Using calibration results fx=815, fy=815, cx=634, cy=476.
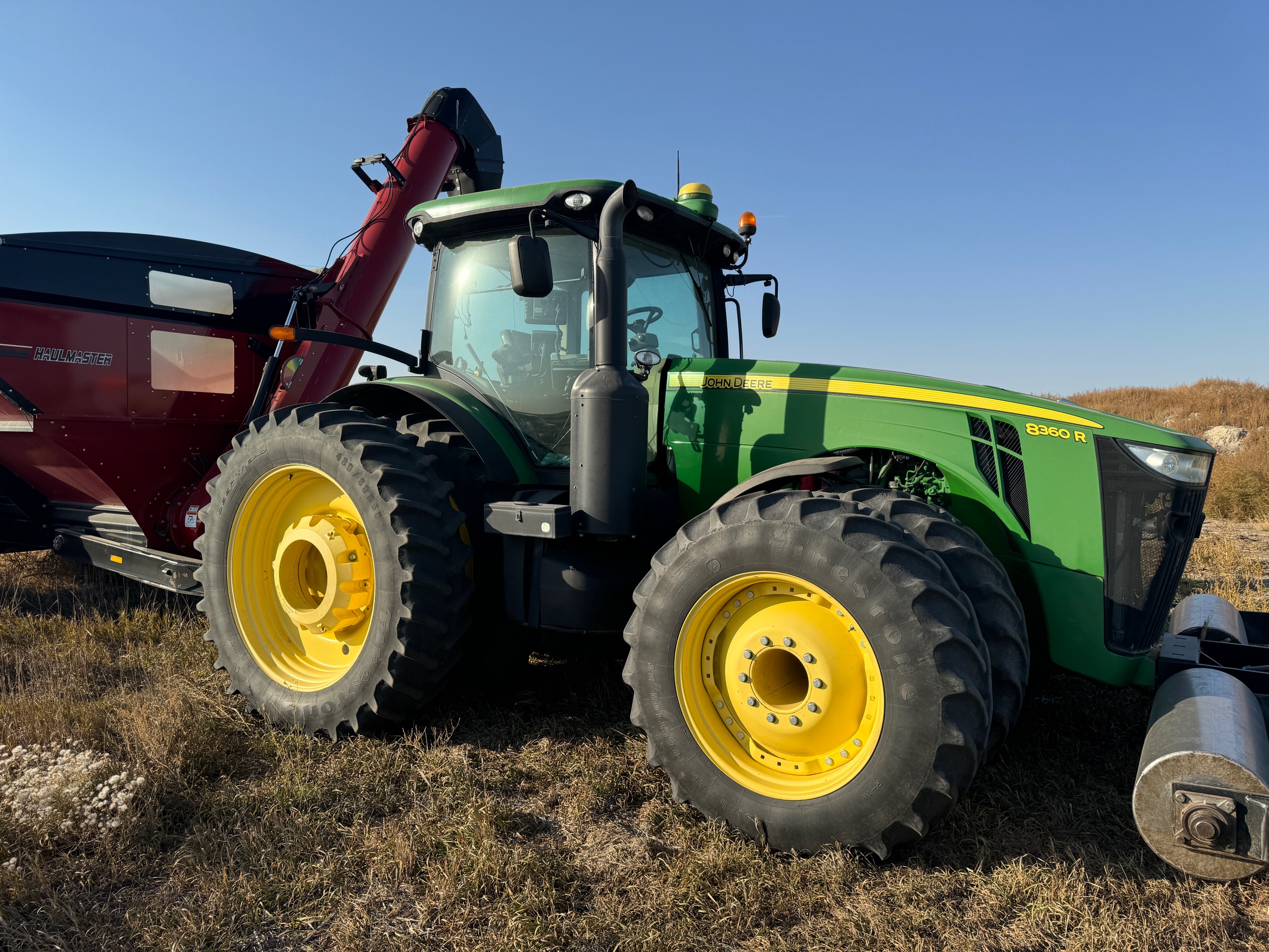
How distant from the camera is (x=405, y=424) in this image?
13.0ft

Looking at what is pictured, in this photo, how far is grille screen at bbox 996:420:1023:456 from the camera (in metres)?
3.09

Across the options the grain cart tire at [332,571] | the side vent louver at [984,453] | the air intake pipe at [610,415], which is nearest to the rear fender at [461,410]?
the grain cart tire at [332,571]

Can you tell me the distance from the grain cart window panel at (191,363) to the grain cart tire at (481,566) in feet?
8.47

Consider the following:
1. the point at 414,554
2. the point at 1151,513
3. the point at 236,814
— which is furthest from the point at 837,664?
the point at 236,814

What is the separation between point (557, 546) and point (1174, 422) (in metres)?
19.3

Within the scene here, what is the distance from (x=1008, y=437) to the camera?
10.2 feet

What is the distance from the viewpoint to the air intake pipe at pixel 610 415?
326 cm

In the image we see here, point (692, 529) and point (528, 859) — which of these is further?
point (692, 529)

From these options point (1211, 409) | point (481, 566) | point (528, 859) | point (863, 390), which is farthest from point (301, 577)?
point (1211, 409)

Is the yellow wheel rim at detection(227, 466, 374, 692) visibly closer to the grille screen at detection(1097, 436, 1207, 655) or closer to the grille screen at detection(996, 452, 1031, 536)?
the grille screen at detection(996, 452, 1031, 536)

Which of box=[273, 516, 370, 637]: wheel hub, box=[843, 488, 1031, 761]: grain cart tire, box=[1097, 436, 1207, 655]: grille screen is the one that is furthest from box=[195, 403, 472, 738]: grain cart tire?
box=[1097, 436, 1207, 655]: grille screen

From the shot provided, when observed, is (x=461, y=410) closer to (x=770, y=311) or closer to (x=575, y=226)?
(x=575, y=226)

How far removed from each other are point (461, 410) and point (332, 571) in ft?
3.03

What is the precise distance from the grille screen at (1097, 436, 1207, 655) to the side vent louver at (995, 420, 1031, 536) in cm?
26
